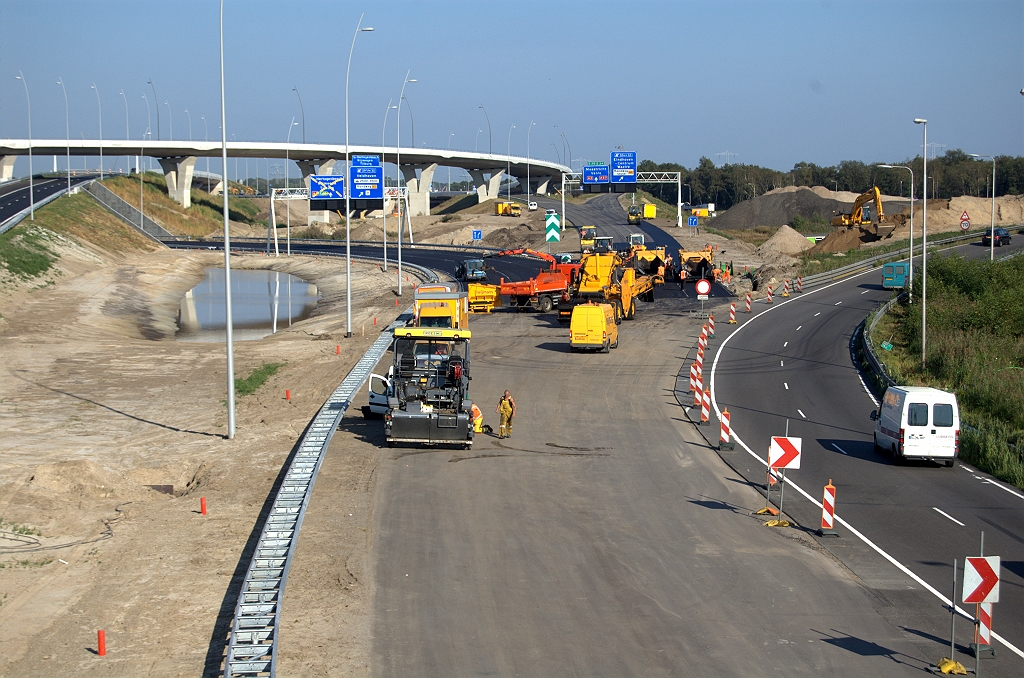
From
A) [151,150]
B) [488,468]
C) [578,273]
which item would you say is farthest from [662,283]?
Result: [151,150]

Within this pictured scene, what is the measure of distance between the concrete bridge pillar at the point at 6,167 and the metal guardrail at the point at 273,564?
108271mm

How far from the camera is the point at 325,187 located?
274 ft

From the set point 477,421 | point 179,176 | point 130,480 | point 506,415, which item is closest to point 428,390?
point 477,421

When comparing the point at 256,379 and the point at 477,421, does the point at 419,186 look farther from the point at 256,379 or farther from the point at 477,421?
the point at 477,421

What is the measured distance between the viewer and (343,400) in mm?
27719

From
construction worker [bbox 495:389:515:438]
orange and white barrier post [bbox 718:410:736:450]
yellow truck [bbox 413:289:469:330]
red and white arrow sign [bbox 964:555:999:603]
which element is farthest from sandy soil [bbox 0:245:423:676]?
orange and white barrier post [bbox 718:410:736:450]

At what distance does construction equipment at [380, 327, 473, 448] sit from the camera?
22.7 meters

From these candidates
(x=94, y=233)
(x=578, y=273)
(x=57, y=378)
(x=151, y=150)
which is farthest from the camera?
(x=151, y=150)

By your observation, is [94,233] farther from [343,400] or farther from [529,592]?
[529,592]

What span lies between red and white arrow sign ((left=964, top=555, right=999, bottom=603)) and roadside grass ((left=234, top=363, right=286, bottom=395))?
2404 cm

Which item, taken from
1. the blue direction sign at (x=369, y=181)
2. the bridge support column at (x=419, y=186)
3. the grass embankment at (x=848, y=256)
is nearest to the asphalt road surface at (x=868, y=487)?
the grass embankment at (x=848, y=256)

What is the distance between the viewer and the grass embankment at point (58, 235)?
61.2m

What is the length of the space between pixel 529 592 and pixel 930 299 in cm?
4003

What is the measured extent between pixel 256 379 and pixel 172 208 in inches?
3889
